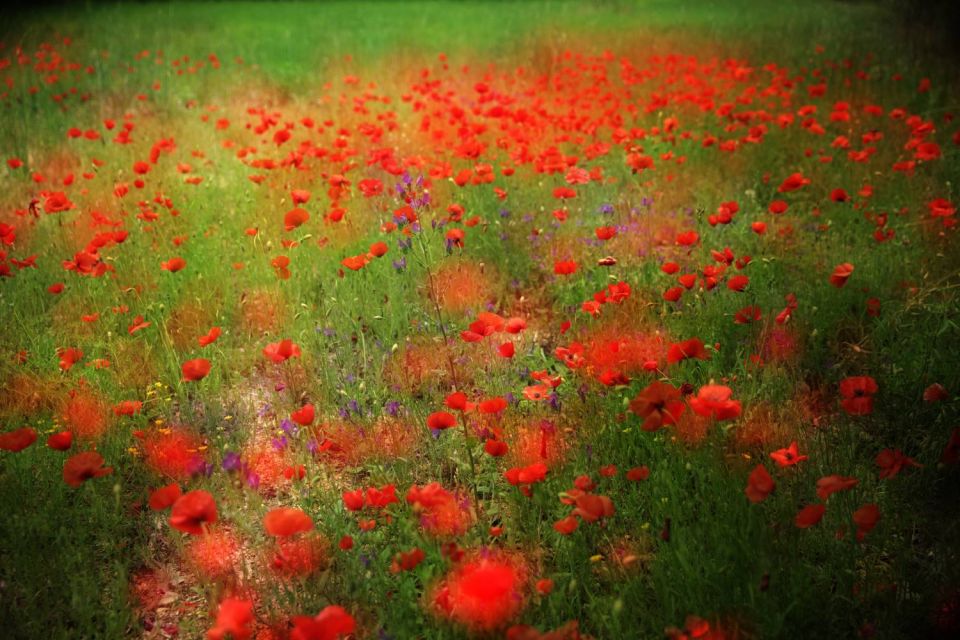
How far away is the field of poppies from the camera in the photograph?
1.81 metres

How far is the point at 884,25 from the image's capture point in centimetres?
975

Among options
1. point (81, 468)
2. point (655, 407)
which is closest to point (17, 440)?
point (81, 468)

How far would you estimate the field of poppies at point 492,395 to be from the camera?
1.81 m

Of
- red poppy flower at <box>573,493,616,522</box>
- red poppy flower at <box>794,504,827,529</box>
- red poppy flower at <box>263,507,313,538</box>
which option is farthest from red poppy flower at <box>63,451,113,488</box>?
red poppy flower at <box>794,504,827,529</box>

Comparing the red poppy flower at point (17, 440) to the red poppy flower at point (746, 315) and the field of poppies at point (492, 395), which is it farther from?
the red poppy flower at point (746, 315)

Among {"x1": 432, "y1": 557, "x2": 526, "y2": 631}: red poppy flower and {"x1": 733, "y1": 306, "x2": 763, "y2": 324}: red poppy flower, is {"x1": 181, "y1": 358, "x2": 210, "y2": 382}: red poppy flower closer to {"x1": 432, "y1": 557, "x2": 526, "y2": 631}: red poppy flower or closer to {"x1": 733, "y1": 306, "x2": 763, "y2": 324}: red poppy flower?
{"x1": 432, "y1": 557, "x2": 526, "y2": 631}: red poppy flower

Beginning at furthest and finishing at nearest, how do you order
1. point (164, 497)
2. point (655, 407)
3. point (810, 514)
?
point (655, 407) → point (164, 497) → point (810, 514)

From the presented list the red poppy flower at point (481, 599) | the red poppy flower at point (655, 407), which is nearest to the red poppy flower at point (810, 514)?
the red poppy flower at point (655, 407)

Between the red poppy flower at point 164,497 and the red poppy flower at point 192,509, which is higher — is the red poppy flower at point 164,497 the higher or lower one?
the lower one

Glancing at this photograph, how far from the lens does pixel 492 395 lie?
2.74 m

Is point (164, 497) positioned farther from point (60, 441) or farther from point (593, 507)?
point (593, 507)

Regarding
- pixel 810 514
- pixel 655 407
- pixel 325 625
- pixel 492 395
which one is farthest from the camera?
pixel 492 395

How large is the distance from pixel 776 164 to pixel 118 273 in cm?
477

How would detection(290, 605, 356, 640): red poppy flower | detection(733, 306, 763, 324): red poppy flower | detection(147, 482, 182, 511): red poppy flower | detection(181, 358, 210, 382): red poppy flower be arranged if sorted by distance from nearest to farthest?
detection(290, 605, 356, 640): red poppy flower, detection(147, 482, 182, 511): red poppy flower, detection(181, 358, 210, 382): red poppy flower, detection(733, 306, 763, 324): red poppy flower
